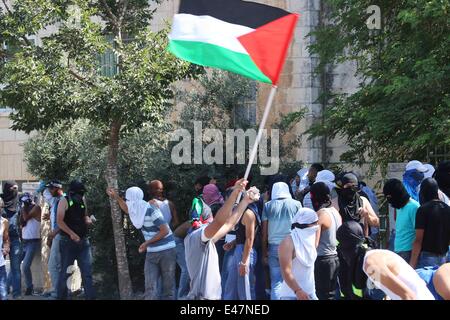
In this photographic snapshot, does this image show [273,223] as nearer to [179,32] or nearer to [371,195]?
[371,195]

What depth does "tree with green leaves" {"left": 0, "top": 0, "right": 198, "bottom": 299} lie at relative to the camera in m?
12.2

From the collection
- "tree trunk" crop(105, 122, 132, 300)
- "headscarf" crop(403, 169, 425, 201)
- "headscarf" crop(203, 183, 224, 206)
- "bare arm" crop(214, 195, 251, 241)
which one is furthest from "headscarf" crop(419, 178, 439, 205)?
"tree trunk" crop(105, 122, 132, 300)

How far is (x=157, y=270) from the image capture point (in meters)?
11.1

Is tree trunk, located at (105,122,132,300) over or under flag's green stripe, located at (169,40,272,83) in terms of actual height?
under

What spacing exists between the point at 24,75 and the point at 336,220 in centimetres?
515

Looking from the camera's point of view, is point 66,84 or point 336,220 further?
point 66,84

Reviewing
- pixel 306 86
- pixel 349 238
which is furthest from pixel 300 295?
pixel 306 86

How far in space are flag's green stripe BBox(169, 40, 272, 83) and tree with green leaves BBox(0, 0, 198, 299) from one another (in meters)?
4.80

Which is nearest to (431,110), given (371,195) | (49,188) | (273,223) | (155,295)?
(371,195)

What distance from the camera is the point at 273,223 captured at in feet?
33.4

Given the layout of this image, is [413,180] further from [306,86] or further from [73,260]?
[306,86]

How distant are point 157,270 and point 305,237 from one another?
3.67m

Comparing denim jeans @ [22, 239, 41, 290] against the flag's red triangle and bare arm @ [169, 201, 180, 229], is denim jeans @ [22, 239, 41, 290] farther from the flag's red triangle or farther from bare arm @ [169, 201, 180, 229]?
the flag's red triangle

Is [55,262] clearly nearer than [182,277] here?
No
